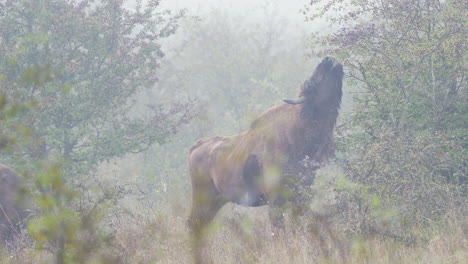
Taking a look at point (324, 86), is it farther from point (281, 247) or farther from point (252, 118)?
point (281, 247)

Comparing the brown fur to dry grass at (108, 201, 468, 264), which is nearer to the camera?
dry grass at (108, 201, 468, 264)

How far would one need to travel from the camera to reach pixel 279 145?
7766 mm

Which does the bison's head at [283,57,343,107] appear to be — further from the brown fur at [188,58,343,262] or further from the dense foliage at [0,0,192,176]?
Result: the dense foliage at [0,0,192,176]

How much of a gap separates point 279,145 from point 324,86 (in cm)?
104

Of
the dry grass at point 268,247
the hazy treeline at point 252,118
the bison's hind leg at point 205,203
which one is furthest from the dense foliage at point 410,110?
the bison's hind leg at point 205,203

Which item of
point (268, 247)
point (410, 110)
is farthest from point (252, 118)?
point (268, 247)

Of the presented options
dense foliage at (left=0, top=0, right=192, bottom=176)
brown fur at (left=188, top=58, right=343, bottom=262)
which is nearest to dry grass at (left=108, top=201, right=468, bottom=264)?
brown fur at (left=188, top=58, right=343, bottom=262)

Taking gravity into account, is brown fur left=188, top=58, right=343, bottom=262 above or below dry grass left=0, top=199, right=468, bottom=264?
above

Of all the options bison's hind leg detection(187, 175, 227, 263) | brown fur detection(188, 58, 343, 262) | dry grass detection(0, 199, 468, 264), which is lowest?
bison's hind leg detection(187, 175, 227, 263)

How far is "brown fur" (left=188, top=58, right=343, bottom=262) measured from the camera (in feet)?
25.1

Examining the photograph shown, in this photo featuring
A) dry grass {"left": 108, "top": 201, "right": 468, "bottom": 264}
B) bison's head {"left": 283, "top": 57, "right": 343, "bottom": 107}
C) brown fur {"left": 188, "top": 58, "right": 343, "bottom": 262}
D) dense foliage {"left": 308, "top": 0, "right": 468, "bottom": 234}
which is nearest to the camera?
dry grass {"left": 108, "top": 201, "right": 468, "bottom": 264}

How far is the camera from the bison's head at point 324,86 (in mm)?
7863

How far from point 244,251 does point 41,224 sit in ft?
8.52

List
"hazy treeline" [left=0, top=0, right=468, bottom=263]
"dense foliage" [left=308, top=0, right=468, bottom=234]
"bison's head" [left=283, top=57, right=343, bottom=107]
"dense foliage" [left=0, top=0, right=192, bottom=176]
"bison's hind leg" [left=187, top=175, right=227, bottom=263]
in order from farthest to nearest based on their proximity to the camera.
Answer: "dense foliage" [left=0, top=0, right=192, bottom=176] < "bison's hind leg" [left=187, top=175, right=227, bottom=263] < "bison's head" [left=283, top=57, right=343, bottom=107] < "dense foliage" [left=308, top=0, right=468, bottom=234] < "hazy treeline" [left=0, top=0, right=468, bottom=263]
